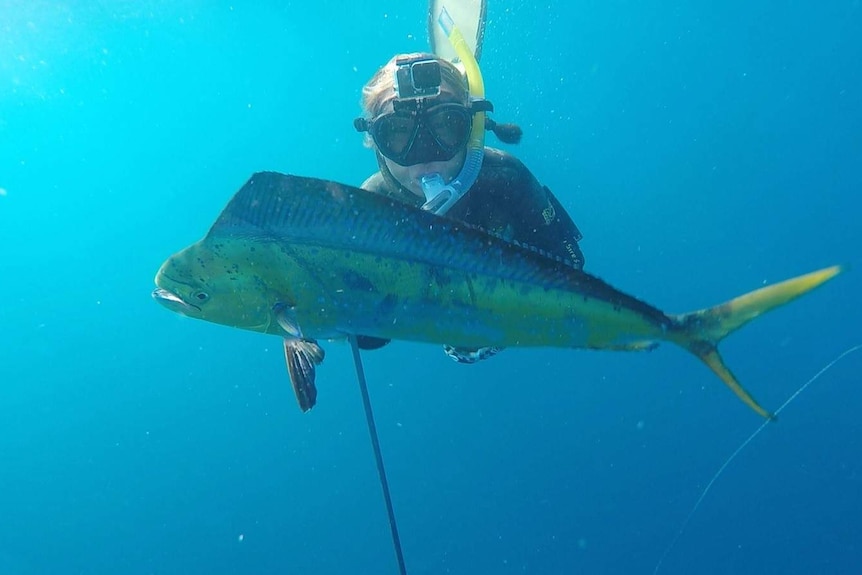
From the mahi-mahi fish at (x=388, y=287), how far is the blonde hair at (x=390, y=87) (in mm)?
1592

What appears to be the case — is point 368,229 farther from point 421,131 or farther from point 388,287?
point 421,131

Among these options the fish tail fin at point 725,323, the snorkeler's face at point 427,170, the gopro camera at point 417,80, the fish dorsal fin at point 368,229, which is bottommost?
the fish tail fin at point 725,323

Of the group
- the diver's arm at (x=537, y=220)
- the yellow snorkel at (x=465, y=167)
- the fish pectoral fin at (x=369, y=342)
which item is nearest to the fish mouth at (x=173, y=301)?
the fish pectoral fin at (x=369, y=342)

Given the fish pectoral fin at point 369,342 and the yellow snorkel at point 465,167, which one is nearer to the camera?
the fish pectoral fin at point 369,342

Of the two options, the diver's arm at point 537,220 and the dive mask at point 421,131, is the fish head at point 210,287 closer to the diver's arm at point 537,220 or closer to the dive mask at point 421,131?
the dive mask at point 421,131

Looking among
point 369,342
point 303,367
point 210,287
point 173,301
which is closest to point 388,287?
point 303,367

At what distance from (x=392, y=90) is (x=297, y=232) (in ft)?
5.74

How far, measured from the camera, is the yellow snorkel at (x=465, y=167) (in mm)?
2799

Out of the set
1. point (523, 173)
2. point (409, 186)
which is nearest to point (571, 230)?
point (523, 173)

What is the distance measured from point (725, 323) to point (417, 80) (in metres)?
2.05

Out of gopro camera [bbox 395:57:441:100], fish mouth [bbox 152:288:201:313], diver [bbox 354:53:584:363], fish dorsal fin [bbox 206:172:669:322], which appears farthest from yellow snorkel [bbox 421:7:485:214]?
fish mouth [bbox 152:288:201:313]

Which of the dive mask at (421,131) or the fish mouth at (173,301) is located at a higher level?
the dive mask at (421,131)

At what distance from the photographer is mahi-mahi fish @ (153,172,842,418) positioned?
1654 mm

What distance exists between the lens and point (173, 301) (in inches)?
67.8
